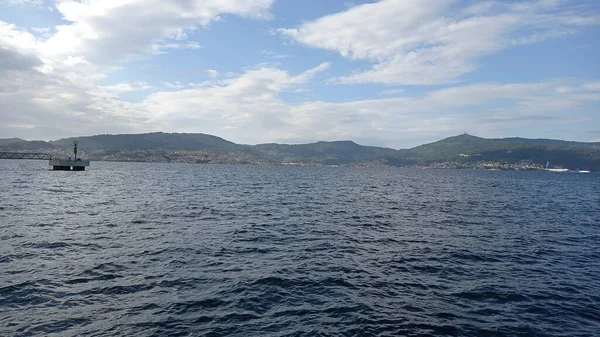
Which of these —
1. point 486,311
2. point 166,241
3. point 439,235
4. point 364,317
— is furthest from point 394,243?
point 166,241

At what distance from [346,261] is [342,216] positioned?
21.6 m

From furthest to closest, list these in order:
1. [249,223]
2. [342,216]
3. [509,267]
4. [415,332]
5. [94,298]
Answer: [342,216] < [249,223] < [509,267] < [94,298] < [415,332]

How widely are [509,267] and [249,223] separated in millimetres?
25401

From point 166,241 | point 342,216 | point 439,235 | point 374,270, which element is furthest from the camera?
point 342,216

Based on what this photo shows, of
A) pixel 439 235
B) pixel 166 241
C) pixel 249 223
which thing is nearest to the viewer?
pixel 166 241

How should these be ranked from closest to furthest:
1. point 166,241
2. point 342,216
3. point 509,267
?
point 509,267 < point 166,241 < point 342,216

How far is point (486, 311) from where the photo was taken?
57.7ft

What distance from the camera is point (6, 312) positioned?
15.6m

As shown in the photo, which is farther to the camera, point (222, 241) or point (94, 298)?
point (222, 241)

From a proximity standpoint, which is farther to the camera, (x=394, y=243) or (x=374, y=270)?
(x=394, y=243)

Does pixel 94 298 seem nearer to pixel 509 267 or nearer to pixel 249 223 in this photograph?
pixel 249 223

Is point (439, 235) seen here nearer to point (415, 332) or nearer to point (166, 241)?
point (415, 332)

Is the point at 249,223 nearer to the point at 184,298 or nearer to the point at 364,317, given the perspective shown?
the point at 184,298

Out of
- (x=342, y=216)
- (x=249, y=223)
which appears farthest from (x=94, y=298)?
(x=342, y=216)
